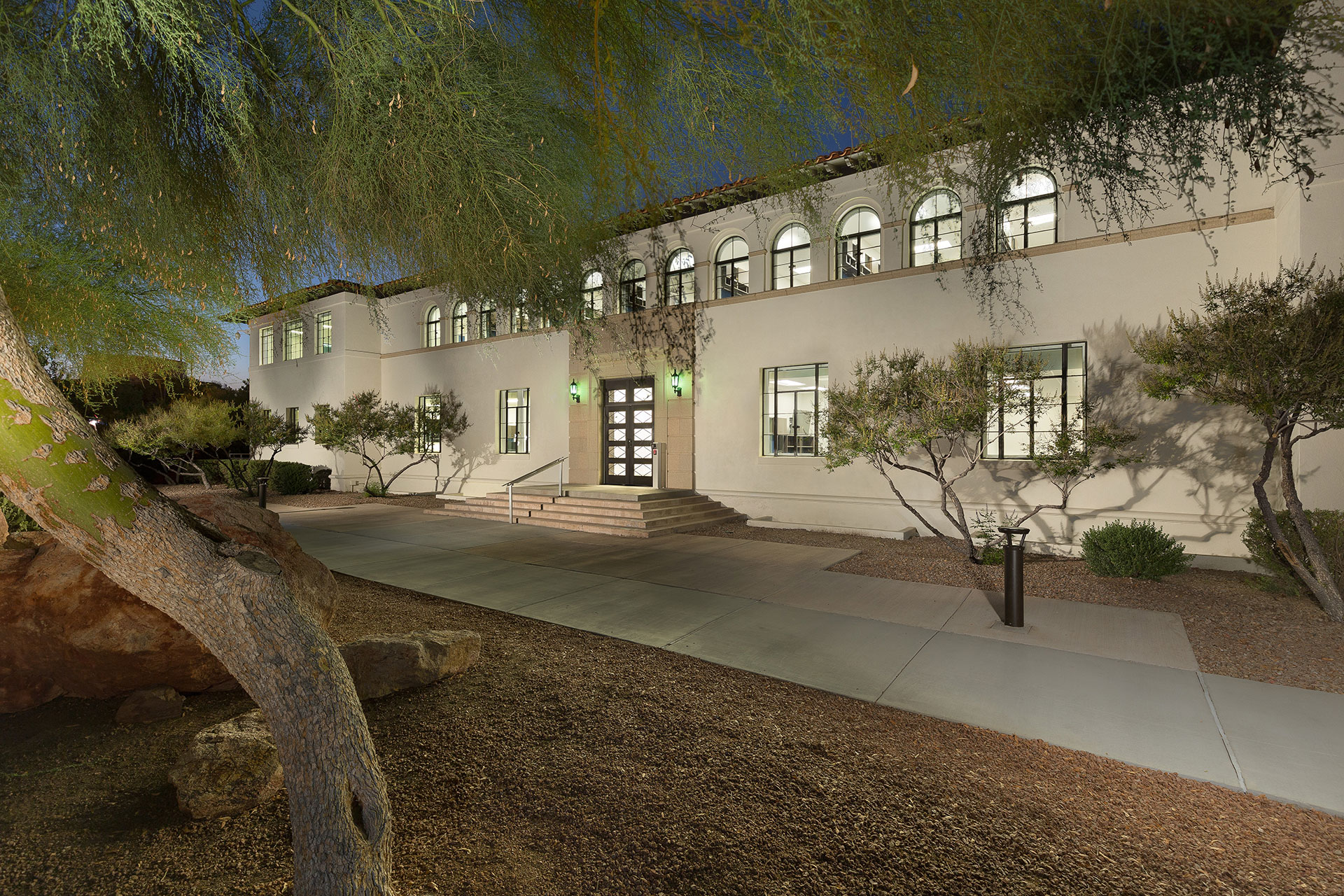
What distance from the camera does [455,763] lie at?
300cm

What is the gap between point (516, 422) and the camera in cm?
1748

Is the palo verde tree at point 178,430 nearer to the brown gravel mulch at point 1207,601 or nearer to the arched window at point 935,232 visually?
the brown gravel mulch at point 1207,601

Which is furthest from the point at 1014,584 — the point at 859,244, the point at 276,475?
the point at 276,475

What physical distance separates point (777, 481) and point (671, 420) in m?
3.03

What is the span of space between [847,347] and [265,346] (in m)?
23.5

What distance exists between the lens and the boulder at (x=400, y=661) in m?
3.69

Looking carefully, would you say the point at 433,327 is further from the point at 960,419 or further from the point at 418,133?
the point at 418,133

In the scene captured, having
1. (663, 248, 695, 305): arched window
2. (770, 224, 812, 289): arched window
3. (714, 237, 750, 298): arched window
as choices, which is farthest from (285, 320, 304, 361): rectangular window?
(770, 224, 812, 289): arched window

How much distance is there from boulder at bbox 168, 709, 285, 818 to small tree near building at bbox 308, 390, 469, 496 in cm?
1620

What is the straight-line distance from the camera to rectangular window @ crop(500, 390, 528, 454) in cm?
1727

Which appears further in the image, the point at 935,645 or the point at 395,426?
the point at 395,426

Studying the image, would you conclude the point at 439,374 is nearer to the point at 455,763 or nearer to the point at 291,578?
the point at 291,578

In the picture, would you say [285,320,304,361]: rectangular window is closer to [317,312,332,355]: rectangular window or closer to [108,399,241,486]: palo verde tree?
[317,312,332,355]: rectangular window

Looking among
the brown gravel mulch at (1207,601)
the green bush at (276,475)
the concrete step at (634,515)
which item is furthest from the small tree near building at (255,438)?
the brown gravel mulch at (1207,601)
